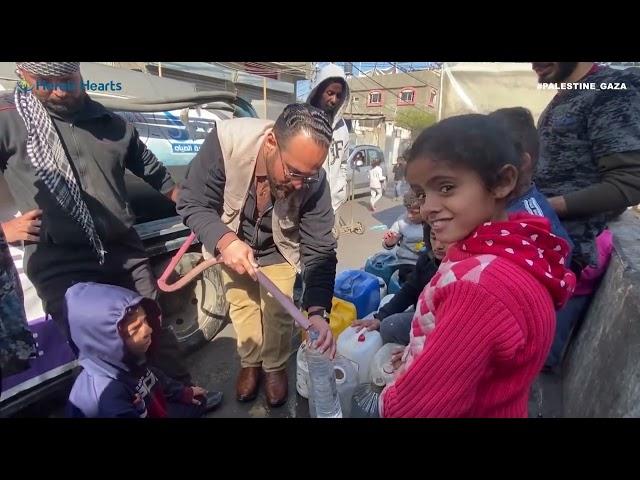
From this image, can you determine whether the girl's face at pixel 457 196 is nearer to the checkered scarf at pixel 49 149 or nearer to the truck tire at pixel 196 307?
the checkered scarf at pixel 49 149

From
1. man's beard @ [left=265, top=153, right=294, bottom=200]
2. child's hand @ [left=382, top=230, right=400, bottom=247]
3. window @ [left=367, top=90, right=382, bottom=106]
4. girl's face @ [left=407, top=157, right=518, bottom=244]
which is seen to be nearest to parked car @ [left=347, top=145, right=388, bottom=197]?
child's hand @ [left=382, top=230, right=400, bottom=247]

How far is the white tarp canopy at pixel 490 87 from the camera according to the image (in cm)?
191

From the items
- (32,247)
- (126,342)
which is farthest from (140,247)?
(126,342)

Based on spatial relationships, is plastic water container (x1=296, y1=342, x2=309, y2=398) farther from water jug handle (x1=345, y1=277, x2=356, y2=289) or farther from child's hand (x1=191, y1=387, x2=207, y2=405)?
water jug handle (x1=345, y1=277, x2=356, y2=289)

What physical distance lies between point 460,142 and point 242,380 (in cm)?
209

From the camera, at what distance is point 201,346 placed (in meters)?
2.90

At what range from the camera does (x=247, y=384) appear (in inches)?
92.9

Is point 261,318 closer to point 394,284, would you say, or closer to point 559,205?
point 394,284

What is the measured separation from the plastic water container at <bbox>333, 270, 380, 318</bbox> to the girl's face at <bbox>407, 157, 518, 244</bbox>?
199 centimetres

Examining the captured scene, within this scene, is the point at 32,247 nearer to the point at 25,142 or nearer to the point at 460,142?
the point at 25,142

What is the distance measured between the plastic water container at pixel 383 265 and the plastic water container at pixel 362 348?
111 cm

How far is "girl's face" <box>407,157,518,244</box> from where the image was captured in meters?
0.86

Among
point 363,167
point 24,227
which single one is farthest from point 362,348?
point 363,167

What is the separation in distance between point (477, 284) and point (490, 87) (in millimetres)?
1848
